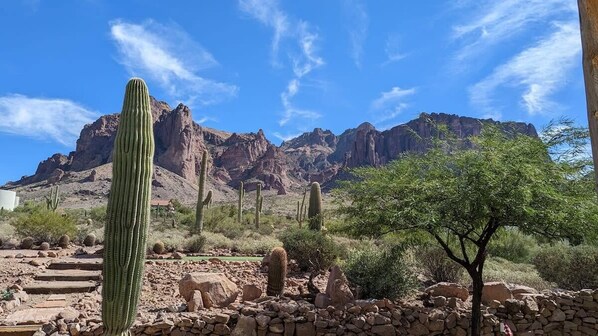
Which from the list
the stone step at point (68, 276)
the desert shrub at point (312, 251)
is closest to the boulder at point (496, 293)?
the desert shrub at point (312, 251)

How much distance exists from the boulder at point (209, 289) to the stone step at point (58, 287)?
4.12 meters

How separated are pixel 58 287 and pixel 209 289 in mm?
5205

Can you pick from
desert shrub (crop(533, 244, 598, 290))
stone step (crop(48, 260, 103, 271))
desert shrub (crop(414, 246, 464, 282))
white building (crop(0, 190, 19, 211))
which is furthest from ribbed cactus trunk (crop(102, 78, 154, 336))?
white building (crop(0, 190, 19, 211))

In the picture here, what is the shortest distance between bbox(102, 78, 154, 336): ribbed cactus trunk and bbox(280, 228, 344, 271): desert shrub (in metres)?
7.91

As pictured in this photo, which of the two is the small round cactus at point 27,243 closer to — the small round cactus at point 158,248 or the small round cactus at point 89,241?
the small round cactus at point 89,241

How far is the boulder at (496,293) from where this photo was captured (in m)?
9.62

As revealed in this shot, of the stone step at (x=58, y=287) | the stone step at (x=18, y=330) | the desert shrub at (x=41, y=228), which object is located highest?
the desert shrub at (x=41, y=228)

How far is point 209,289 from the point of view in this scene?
31.0ft

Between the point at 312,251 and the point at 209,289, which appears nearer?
the point at 209,289

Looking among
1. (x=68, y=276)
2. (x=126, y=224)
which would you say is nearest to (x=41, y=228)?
(x=68, y=276)

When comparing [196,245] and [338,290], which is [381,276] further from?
[196,245]

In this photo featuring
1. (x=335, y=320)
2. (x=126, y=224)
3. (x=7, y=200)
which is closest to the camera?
(x=126, y=224)

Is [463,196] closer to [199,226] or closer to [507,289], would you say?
[507,289]

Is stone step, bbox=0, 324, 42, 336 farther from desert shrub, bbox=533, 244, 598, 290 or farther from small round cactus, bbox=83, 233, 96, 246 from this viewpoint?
desert shrub, bbox=533, 244, 598, 290
